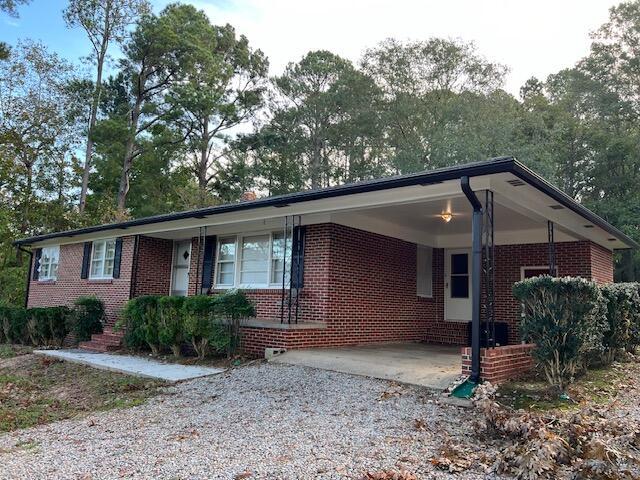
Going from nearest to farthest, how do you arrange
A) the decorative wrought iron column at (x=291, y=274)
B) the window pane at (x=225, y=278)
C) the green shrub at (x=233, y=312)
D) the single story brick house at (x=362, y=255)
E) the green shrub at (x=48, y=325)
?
the single story brick house at (x=362, y=255)
the green shrub at (x=233, y=312)
the decorative wrought iron column at (x=291, y=274)
the window pane at (x=225, y=278)
the green shrub at (x=48, y=325)

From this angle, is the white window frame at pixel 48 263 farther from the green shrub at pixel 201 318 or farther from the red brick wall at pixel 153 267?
the green shrub at pixel 201 318

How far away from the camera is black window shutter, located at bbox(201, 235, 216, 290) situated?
1231 centimetres

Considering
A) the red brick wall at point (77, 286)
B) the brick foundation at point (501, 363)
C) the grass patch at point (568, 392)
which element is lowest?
the grass patch at point (568, 392)

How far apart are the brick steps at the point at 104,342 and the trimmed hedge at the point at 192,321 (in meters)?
1.36

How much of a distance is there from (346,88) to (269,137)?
529cm

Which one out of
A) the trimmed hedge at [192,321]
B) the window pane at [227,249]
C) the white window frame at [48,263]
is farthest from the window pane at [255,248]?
the white window frame at [48,263]

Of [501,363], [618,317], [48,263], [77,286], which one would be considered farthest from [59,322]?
[618,317]

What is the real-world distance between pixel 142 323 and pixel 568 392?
8063 millimetres

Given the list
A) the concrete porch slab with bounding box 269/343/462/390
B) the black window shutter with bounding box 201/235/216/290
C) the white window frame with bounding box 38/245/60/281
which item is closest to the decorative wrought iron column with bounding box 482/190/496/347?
the concrete porch slab with bounding box 269/343/462/390

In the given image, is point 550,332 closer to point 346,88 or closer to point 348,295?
point 348,295

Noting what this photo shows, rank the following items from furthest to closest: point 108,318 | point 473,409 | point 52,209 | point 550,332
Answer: point 52,209
point 108,318
point 550,332
point 473,409

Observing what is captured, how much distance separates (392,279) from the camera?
11703 mm

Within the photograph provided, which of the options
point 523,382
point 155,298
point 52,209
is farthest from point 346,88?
point 523,382

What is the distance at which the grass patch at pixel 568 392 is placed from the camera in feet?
18.6
